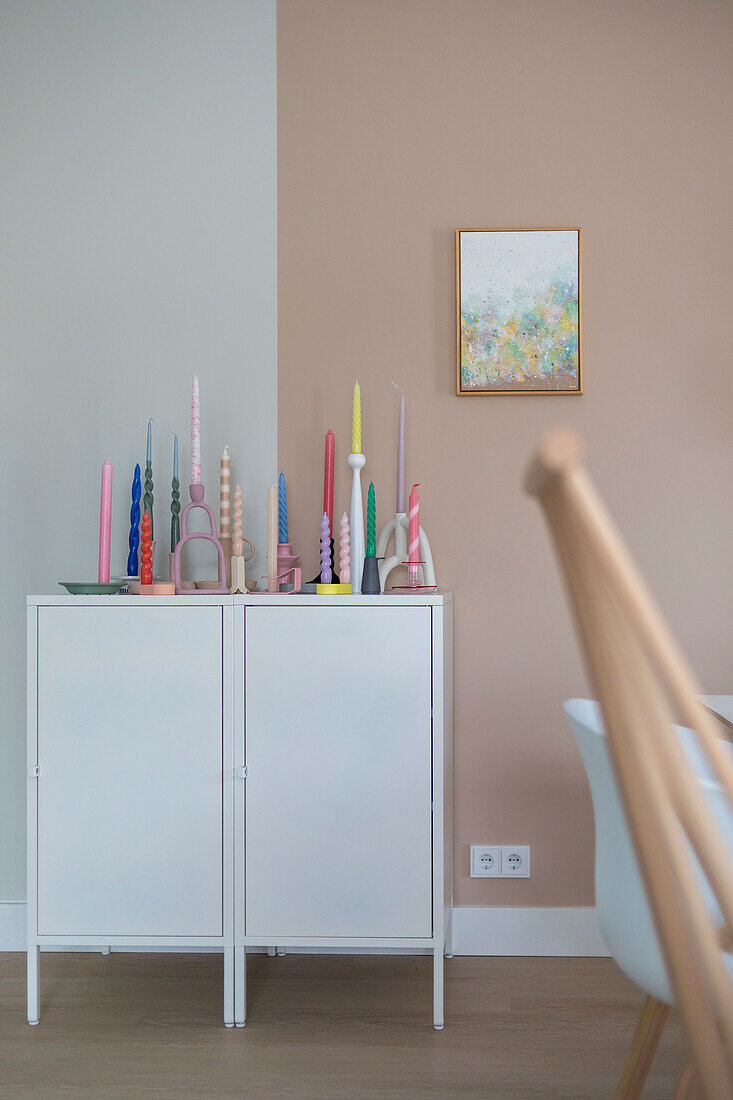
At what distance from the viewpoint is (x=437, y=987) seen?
183 cm

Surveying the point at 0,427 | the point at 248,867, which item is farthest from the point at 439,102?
the point at 248,867

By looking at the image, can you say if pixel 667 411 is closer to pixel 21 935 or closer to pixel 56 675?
pixel 56 675

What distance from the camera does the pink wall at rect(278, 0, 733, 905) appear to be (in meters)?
2.23

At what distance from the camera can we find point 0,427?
2340 millimetres

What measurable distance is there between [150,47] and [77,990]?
2.29m

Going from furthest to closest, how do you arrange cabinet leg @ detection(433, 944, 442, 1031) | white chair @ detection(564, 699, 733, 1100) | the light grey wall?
1. the light grey wall
2. cabinet leg @ detection(433, 944, 442, 1031)
3. white chair @ detection(564, 699, 733, 1100)

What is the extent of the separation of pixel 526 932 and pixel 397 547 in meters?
0.99

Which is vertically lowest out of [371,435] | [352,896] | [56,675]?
[352,896]

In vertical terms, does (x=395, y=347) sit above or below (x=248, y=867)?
above

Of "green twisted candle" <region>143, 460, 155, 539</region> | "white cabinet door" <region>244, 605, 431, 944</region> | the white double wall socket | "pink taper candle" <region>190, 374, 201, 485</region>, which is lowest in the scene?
the white double wall socket

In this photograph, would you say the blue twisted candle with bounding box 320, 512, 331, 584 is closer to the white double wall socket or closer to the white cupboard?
the white cupboard

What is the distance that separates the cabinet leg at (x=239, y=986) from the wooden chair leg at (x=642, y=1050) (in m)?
0.78

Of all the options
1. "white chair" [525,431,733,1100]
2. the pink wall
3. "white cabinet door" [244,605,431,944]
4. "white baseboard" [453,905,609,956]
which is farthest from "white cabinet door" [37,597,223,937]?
"white chair" [525,431,733,1100]

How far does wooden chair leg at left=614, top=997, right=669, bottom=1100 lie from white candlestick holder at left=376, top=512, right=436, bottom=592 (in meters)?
1.05
